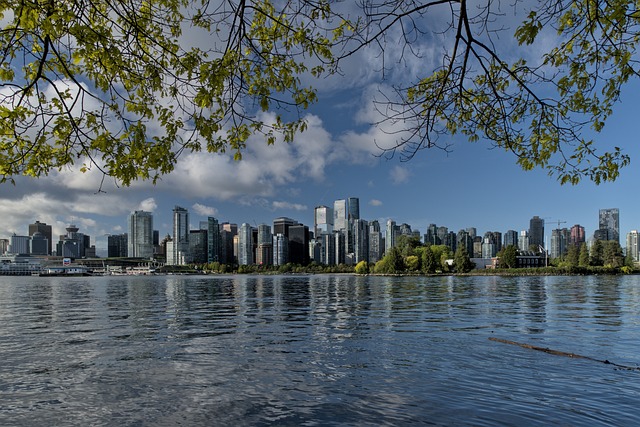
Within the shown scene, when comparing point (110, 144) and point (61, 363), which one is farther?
point (61, 363)

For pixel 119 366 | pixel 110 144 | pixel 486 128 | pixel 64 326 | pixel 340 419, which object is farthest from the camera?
pixel 64 326

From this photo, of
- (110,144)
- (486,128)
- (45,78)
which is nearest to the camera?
(110,144)

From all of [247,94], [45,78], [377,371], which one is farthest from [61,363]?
[247,94]

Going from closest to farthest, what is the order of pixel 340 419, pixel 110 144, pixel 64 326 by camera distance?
pixel 110 144, pixel 340 419, pixel 64 326

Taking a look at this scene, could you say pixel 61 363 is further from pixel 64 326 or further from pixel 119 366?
pixel 64 326

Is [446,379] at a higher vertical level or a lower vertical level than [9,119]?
lower

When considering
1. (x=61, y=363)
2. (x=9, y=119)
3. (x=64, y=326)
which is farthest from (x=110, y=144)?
(x=64, y=326)

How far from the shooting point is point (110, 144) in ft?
27.9

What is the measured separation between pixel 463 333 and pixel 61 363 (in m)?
18.7

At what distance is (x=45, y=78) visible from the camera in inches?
360

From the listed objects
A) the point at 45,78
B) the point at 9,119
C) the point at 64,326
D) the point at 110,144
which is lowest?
the point at 64,326

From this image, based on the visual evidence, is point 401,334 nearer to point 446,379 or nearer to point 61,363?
point 446,379

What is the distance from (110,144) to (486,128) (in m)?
7.68

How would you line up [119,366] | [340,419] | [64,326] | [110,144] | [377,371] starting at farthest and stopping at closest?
[64,326], [119,366], [377,371], [340,419], [110,144]
